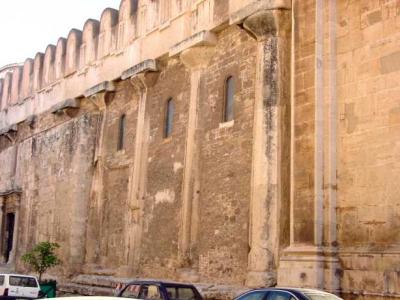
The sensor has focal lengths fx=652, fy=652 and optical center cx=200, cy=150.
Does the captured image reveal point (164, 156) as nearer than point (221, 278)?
No

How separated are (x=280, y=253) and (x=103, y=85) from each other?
408 inches

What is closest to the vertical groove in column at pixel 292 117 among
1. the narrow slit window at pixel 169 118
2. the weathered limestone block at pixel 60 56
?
the narrow slit window at pixel 169 118

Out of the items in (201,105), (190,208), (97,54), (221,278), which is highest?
(97,54)

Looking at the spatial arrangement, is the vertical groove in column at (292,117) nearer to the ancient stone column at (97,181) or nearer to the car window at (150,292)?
the car window at (150,292)

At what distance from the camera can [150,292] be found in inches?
428

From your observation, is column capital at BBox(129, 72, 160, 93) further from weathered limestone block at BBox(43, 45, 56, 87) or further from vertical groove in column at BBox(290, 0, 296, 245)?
weathered limestone block at BBox(43, 45, 56, 87)

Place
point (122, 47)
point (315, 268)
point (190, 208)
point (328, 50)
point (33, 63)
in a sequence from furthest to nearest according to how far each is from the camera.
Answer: point (33, 63) → point (122, 47) → point (190, 208) → point (328, 50) → point (315, 268)

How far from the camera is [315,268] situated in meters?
11.4

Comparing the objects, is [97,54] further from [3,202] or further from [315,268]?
[315,268]

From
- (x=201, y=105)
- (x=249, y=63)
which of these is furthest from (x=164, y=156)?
(x=249, y=63)

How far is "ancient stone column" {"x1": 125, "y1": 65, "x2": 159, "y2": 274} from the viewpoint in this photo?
59.8 ft

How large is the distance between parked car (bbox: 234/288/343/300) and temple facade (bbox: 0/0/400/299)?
89.7 inches

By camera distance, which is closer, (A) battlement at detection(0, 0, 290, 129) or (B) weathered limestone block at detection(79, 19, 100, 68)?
(A) battlement at detection(0, 0, 290, 129)

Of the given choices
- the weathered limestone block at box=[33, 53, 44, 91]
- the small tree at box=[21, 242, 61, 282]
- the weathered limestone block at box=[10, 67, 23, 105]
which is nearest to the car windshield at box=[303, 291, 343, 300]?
the small tree at box=[21, 242, 61, 282]
